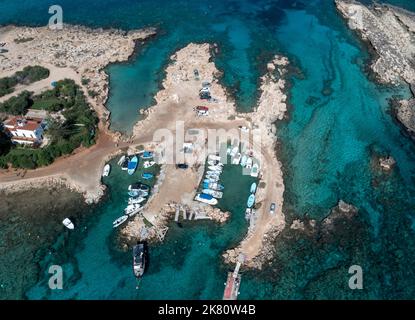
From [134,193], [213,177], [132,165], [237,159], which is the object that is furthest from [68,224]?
[237,159]

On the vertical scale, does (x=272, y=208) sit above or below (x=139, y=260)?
above

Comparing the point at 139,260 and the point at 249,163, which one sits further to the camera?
the point at 249,163

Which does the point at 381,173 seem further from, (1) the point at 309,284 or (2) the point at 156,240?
(2) the point at 156,240

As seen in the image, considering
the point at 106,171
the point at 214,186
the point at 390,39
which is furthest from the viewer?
the point at 390,39

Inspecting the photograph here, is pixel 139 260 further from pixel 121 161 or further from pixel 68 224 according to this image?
pixel 121 161

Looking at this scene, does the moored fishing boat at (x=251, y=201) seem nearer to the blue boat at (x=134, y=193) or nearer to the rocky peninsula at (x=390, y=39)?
the blue boat at (x=134, y=193)

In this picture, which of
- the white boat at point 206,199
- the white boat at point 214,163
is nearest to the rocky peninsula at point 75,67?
the white boat at point 206,199

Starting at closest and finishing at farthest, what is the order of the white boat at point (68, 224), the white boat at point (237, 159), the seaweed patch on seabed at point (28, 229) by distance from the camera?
the seaweed patch on seabed at point (28, 229) < the white boat at point (68, 224) < the white boat at point (237, 159)
